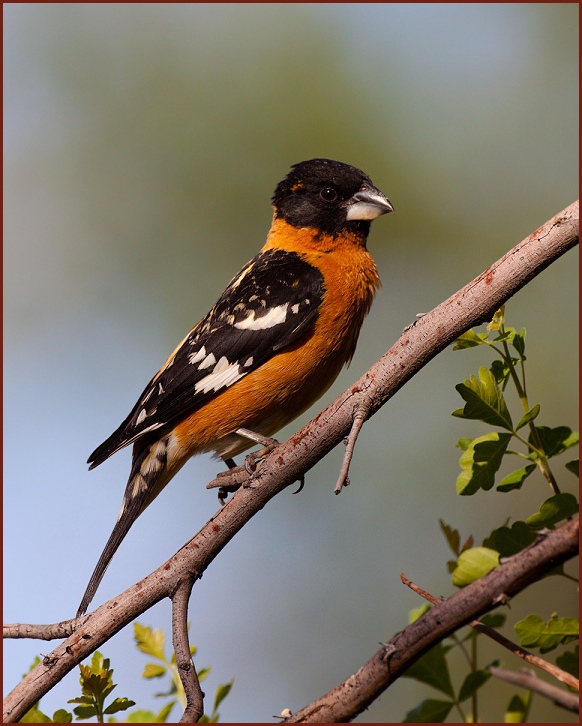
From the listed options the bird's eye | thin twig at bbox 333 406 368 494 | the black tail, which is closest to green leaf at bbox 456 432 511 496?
→ thin twig at bbox 333 406 368 494

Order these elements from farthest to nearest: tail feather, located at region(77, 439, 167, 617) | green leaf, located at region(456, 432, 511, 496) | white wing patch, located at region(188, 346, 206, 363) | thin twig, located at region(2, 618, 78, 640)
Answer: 1. white wing patch, located at region(188, 346, 206, 363)
2. tail feather, located at region(77, 439, 167, 617)
3. thin twig, located at region(2, 618, 78, 640)
4. green leaf, located at region(456, 432, 511, 496)

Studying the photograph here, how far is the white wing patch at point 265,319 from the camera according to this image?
13.7 feet

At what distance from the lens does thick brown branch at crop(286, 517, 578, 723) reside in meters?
1.50

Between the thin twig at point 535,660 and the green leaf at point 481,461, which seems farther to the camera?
the green leaf at point 481,461

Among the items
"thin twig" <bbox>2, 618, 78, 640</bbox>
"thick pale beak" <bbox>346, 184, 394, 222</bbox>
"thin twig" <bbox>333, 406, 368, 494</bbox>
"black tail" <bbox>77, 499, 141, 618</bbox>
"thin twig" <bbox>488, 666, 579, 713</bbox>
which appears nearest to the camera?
"thin twig" <bbox>488, 666, 579, 713</bbox>

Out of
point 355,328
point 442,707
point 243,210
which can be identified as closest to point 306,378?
point 355,328

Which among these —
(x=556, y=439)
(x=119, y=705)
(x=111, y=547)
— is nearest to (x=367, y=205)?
(x=111, y=547)

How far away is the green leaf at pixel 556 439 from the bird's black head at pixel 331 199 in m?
2.69

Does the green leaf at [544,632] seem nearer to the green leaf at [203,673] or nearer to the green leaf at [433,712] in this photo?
the green leaf at [433,712]

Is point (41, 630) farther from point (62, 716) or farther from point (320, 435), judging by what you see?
point (320, 435)

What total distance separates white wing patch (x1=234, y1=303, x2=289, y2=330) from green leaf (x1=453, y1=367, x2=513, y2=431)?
6.89 ft

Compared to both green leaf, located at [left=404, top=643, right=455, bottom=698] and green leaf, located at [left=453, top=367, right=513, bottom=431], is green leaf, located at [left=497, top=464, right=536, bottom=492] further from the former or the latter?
green leaf, located at [left=404, top=643, right=455, bottom=698]

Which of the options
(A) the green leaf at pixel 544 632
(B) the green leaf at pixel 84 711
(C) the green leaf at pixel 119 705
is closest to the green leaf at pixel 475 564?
(A) the green leaf at pixel 544 632

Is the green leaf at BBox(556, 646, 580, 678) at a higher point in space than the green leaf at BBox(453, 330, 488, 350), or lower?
lower
